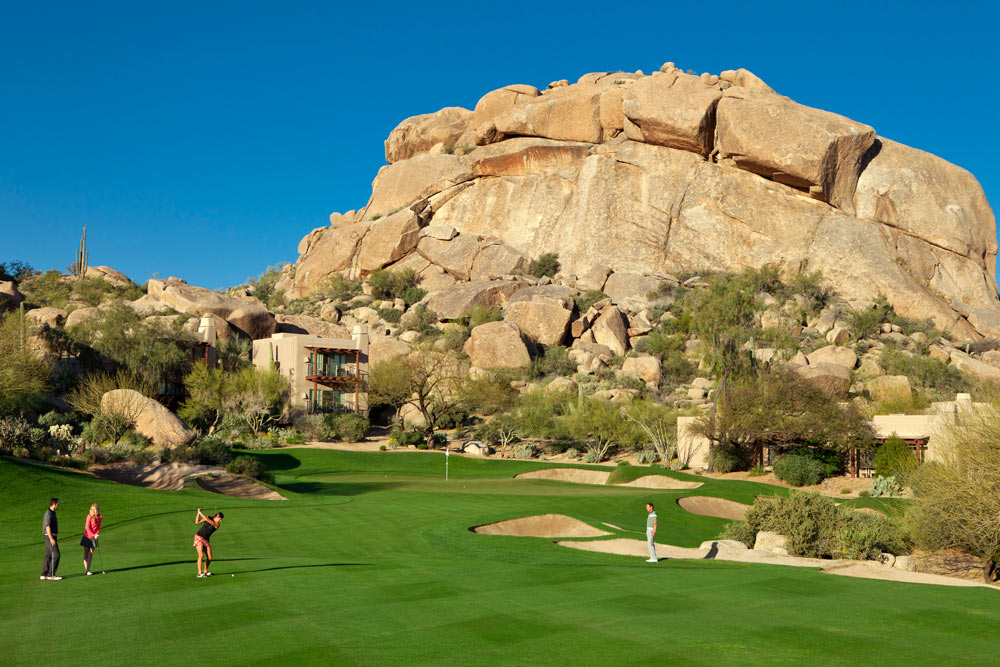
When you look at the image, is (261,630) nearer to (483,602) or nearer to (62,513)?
(483,602)

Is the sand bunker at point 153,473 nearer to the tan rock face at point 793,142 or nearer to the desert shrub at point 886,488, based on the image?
the desert shrub at point 886,488

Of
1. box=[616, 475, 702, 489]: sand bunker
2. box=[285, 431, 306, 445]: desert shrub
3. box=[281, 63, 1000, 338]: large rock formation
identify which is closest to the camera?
box=[616, 475, 702, 489]: sand bunker

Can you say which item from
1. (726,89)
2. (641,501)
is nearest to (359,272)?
(726,89)

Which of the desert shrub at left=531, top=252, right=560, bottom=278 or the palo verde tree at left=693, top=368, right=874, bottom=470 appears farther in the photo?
the desert shrub at left=531, top=252, right=560, bottom=278

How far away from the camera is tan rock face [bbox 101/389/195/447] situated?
159 feet

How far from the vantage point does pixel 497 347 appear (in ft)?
246

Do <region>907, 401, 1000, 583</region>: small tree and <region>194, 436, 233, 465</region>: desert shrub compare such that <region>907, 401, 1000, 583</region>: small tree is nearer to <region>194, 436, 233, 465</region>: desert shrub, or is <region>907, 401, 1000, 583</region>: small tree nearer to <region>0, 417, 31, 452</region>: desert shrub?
<region>194, 436, 233, 465</region>: desert shrub

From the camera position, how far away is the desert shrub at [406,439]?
59531mm

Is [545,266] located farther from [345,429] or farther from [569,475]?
[569,475]

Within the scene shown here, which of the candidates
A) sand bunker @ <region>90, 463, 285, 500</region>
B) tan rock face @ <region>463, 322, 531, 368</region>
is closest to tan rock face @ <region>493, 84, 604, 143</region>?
tan rock face @ <region>463, 322, 531, 368</region>

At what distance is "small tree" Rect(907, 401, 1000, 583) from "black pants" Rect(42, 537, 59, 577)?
71.3 ft

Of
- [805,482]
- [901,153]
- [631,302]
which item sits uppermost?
[901,153]

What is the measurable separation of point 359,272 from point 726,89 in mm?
44912

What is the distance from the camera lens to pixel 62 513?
26.4 meters
